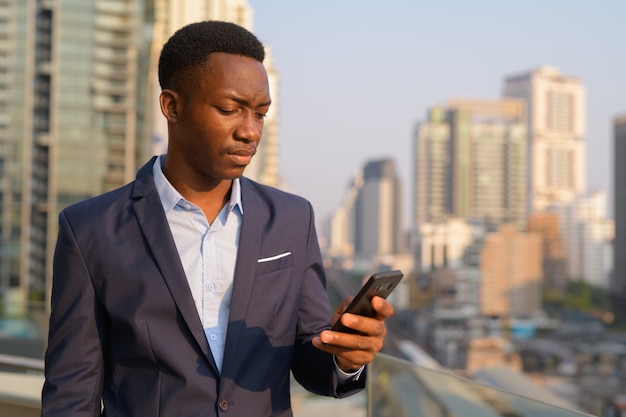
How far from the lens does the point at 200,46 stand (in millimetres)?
1170

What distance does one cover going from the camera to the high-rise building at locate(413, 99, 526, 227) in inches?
4392

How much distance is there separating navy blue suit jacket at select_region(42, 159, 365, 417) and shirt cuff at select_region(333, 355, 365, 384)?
16mm

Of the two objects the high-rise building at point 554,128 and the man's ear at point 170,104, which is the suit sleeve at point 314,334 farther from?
the high-rise building at point 554,128

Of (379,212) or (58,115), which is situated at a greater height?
(58,115)

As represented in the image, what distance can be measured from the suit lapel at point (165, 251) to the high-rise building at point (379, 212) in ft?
483

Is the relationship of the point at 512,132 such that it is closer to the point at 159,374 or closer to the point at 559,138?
the point at 559,138

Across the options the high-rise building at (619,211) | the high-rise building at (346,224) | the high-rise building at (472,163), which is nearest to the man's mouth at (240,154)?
the high-rise building at (619,211)

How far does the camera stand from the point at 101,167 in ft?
135

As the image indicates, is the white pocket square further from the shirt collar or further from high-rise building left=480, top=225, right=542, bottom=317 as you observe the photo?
high-rise building left=480, top=225, right=542, bottom=317

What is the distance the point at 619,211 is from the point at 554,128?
42101 mm

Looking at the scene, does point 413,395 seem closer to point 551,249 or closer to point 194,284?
point 194,284

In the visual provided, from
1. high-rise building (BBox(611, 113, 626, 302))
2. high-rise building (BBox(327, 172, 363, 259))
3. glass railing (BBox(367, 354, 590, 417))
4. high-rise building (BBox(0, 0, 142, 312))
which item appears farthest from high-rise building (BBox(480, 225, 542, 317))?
glass railing (BBox(367, 354, 590, 417))

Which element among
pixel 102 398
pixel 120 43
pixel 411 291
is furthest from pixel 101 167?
pixel 411 291

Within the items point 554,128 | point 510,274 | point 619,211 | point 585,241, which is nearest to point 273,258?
point 510,274
